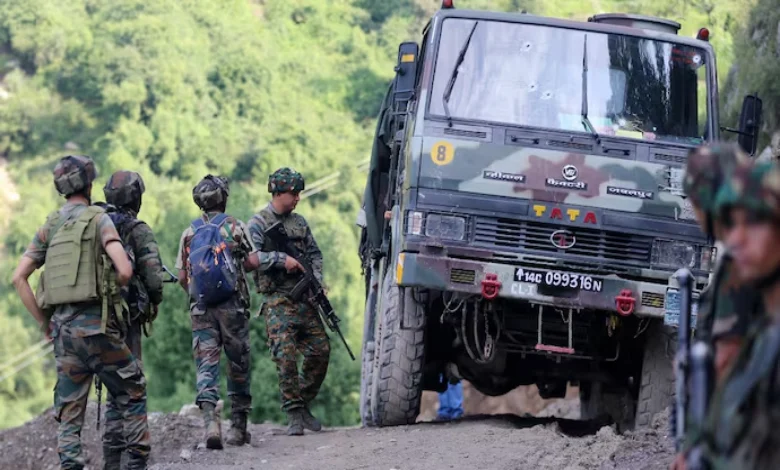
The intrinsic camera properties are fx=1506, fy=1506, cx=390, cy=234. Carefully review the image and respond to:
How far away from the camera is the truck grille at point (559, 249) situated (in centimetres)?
920

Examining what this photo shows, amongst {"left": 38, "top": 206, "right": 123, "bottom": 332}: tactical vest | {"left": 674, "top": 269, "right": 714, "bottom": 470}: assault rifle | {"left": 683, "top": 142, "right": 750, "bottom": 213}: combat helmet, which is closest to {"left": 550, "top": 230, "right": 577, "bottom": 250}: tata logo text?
{"left": 38, "top": 206, "right": 123, "bottom": 332}: tactical vest

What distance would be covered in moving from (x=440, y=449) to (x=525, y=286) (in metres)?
1.15

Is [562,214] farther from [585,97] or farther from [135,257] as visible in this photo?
[135,257]

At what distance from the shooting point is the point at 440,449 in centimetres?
869

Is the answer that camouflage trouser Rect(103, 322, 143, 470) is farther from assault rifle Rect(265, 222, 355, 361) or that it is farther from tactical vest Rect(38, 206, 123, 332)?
assault rifle Rect(265, 222, 355, 361)

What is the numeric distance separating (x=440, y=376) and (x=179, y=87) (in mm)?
53664

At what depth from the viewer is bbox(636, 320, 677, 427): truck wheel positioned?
957 centimetres

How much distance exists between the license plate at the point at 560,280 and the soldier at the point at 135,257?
234 centimetres

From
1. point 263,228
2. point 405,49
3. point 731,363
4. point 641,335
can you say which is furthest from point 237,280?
point 731,363

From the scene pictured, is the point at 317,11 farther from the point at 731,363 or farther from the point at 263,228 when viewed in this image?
the point at 731,363

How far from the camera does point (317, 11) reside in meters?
65.6

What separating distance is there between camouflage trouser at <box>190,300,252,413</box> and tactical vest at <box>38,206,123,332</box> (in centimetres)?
185

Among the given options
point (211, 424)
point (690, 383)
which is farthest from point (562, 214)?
point (690, 383)

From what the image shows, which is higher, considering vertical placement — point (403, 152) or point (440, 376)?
point (403, 152)
